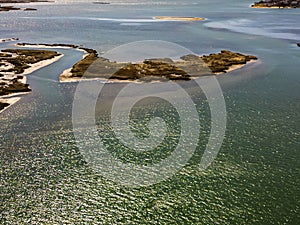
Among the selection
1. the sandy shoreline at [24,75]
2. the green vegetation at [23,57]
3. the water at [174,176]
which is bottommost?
the water at [174,176]

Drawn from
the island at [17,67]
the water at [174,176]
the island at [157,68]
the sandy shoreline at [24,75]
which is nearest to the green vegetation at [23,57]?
the island at [17,67]

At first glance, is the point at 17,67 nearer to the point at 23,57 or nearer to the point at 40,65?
the point at 40,65

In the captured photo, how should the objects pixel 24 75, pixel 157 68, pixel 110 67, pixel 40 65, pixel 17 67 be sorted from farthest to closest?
pixel 40 65
pixel 17 67
pixel 110 67
pixel 157 68
pixel 24 75

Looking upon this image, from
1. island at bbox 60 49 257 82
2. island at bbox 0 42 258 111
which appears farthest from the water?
island at bbox 60 49 257 82

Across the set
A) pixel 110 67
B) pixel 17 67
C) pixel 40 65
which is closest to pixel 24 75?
pixel 17 67

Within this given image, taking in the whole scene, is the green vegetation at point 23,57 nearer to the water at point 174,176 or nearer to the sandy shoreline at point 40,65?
the sandy shoreline at point 40,65

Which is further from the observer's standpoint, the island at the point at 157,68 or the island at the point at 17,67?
the island at the point at 157,68

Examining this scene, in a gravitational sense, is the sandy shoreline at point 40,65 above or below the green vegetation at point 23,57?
below
